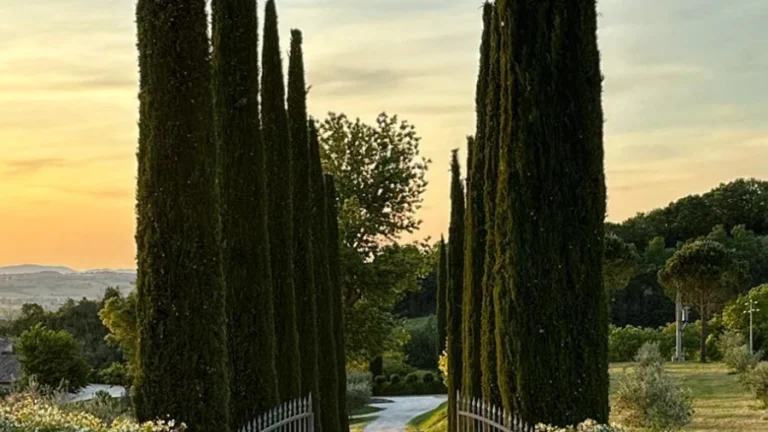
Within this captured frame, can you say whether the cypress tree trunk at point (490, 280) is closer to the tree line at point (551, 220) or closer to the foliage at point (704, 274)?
the tree line at point (551, 220)

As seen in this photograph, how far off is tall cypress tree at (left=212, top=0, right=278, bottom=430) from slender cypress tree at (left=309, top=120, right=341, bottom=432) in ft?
16.9

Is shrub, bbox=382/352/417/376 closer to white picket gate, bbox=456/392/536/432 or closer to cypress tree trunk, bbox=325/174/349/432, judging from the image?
cypress tree trunk, bbox=325/174/349/432

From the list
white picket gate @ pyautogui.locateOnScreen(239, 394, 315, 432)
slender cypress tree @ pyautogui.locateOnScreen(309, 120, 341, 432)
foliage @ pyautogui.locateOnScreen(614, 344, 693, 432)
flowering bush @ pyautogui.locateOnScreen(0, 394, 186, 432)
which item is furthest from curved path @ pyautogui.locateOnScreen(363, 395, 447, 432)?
flowering bush @ pyautogui.locateOnScreen(0, 394, 186, 432)

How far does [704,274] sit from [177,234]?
3242 centimetres

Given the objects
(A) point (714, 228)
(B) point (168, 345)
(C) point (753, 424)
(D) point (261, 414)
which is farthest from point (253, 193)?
(A) point (714, 228)

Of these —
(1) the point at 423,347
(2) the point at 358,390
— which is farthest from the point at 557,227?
(1) the point at 423,347

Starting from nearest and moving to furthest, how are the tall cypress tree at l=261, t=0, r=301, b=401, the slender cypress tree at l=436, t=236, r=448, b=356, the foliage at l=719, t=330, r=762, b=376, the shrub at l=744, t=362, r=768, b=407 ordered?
the tall cypress tree at l=261, t=0, r=301, b=401 → the shrub at l=744, t=362, r=768, b=407 → the foliage at l=719, t=330, r=762, b=376 → the slender cypress tree at l=436, t=236, r=448, b=356

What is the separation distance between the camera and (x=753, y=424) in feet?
57.9

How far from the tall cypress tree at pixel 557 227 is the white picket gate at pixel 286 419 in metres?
3.14

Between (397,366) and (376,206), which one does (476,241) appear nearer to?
(376,206)

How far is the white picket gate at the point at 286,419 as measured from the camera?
11.0 m

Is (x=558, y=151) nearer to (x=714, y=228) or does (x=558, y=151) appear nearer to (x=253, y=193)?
(x=253, y=193)

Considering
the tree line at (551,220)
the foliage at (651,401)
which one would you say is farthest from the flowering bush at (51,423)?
the foliage at (651,401)

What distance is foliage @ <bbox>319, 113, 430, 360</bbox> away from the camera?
31.7m
